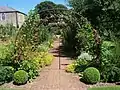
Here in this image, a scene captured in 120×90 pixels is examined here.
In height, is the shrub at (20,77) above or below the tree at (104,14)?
below

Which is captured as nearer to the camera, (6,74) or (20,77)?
(20,77)

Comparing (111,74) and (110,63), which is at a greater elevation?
(110,63)

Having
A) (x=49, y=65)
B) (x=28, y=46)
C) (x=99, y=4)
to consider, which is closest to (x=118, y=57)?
(x=28, y=46)

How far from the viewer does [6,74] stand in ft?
44.0

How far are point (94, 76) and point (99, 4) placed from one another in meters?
10.5

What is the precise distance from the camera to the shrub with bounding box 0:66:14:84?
1326cm

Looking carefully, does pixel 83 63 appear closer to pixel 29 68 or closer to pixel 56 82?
pixel 56 82

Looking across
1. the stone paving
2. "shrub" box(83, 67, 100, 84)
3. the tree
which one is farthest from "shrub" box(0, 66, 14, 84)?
the tree

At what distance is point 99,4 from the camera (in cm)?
Result: 2248

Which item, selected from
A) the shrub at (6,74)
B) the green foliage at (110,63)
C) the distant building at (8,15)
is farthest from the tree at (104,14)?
the distant building at (8,15)

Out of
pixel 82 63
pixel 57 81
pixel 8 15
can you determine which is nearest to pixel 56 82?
pixel 57 81

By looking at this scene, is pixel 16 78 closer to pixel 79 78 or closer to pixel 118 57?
pixel 79 78

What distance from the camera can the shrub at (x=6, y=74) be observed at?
13258mm

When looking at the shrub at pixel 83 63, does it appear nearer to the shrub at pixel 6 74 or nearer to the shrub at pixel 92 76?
the shrub at pixel 92 76
